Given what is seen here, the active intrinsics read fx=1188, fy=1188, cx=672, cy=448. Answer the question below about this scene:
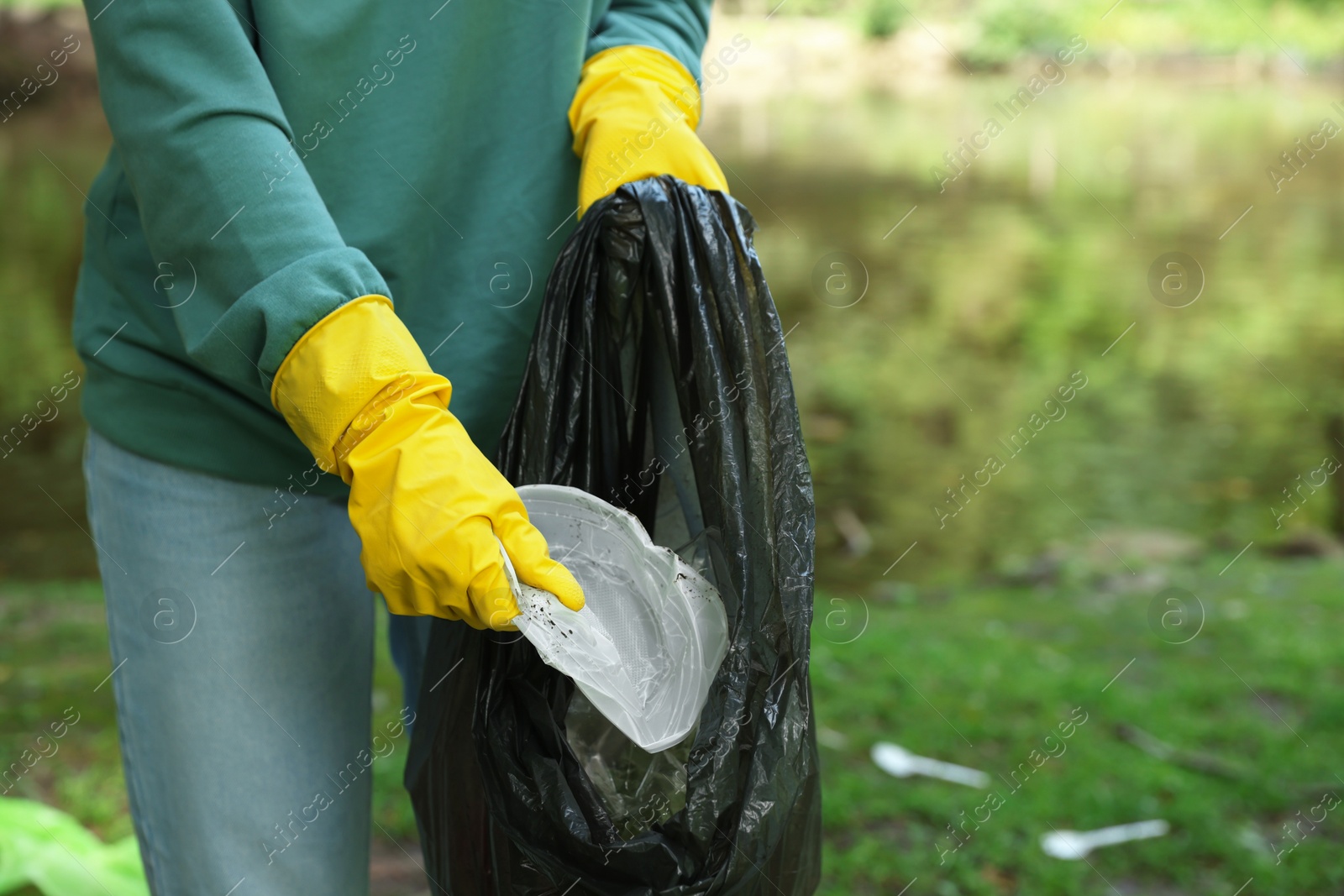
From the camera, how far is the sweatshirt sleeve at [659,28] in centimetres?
155

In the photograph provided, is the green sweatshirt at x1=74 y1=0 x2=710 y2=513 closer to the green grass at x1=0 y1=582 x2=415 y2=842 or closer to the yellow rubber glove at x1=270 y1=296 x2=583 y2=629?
the yellow rubber glove at x1=270 y1=296 x2=583 y2=629

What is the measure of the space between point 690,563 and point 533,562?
0.77 feet

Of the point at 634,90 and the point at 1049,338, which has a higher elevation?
the point at 634,90

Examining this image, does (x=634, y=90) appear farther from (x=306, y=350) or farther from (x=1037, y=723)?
(x=1037, y=723)

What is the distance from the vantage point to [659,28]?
1600 millimetres

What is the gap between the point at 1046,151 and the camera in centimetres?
1931

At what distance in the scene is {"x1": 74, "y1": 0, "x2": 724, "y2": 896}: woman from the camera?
3.70 feet

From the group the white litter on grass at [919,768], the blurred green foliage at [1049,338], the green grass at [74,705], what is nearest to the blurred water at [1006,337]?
the blurred green foliage at [1049,338]

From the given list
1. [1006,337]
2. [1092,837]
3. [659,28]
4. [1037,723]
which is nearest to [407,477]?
[659,28]

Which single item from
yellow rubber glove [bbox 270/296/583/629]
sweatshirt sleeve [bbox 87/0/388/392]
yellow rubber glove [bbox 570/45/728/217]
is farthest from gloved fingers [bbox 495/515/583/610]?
yellow rubber glove [bbox 570/45/728/217]

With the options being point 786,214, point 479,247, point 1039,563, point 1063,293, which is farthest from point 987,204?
point 479,247

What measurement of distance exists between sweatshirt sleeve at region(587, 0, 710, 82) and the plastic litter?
25.7 inches

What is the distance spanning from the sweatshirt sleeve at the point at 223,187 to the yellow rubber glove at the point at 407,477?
0.04 m

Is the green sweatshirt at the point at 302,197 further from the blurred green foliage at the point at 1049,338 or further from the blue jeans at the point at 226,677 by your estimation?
the blurred green foliage at the point at 1049,338
